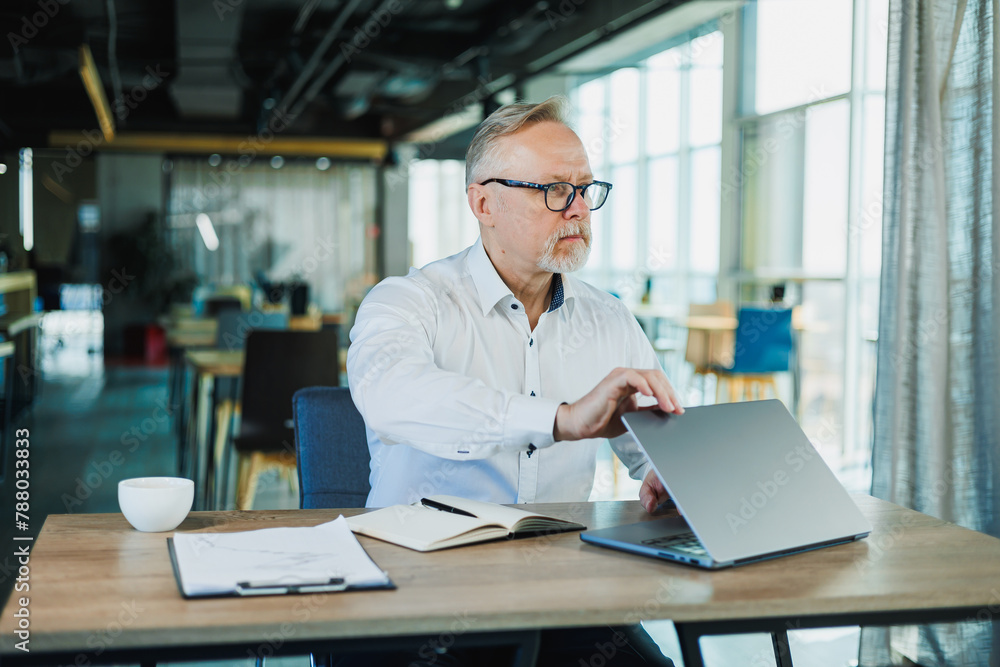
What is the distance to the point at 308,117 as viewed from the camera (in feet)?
48.1

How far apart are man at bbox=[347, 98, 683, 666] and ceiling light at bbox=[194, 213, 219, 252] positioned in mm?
13310

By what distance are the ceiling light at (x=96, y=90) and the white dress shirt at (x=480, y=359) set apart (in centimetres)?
857

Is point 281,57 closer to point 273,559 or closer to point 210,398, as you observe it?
point 210,398

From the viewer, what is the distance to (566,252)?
1.84 m

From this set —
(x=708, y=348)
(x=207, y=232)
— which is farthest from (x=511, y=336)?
(x=207, y=232)

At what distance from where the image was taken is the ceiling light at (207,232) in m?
14.4

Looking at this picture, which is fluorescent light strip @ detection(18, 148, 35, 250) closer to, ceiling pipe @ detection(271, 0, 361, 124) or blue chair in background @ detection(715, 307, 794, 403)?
ceiling pipe @ detection(271, 0, 361, 124)

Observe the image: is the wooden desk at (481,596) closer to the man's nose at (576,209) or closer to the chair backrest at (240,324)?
the man's nose at (576,209)

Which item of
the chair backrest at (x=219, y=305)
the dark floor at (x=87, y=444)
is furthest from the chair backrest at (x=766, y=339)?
the chair backrest at (x=219, y=305)

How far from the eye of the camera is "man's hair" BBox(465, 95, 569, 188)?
1853 mm

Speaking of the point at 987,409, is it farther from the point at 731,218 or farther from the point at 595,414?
the point at 731,218

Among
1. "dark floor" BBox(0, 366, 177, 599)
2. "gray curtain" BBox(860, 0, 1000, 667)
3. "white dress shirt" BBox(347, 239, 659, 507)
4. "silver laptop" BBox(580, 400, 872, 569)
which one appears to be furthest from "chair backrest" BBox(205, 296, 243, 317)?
"silver laptop" BBox(580, 400, 872, 569)

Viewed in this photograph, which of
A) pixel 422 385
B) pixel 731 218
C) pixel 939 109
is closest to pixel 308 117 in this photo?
pixel 731 218

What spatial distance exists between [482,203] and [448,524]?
2.74ft
